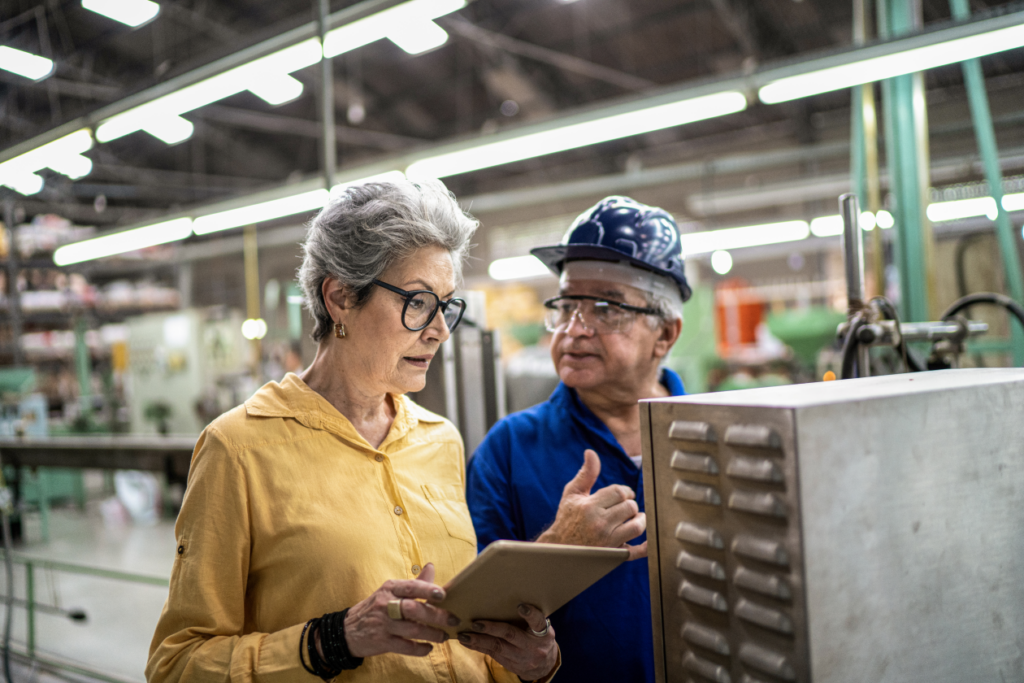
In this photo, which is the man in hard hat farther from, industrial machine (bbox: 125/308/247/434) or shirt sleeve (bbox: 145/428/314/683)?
industrial machine (bbox: 125/308/247/434)

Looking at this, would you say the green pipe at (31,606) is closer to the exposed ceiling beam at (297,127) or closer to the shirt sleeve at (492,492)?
the shirt sleeve at (492,492)

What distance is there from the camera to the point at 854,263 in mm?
1629

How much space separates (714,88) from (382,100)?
8.65 m

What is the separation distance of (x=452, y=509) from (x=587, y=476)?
346 mm

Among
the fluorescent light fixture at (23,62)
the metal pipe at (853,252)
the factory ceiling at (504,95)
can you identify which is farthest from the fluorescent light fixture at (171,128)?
the metal pipe at (853,252)

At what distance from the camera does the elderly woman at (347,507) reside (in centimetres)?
104

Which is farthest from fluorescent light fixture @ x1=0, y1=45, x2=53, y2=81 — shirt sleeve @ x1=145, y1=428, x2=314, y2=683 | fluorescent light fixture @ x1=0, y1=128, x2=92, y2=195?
shirt sleeve @ x1=145, y1=428, x2=314, y2=683

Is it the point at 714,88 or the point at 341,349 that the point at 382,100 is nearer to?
the point at 714,88

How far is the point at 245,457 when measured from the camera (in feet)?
3.72

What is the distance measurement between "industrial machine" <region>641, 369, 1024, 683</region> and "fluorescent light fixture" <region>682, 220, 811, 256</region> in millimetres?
6335

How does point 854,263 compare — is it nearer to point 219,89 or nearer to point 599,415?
point 599,415

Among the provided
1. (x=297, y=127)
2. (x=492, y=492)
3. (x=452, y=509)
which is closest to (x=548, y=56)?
(x=297, y=127)

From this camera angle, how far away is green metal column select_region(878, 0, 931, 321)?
2699 millimetres

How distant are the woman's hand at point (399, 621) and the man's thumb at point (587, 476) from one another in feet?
0.96
